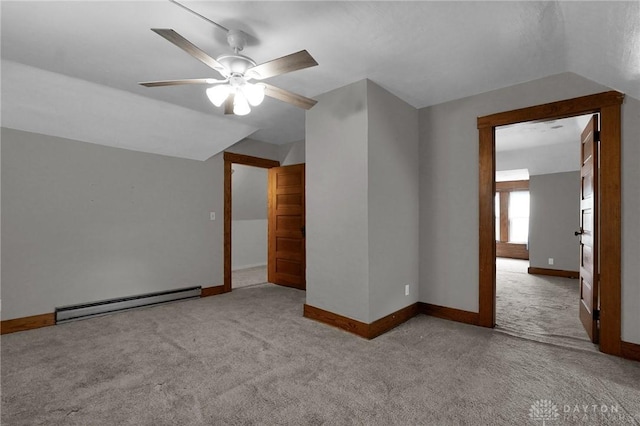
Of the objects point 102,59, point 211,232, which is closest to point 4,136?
point 102,59

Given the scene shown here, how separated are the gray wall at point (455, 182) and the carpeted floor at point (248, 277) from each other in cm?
302

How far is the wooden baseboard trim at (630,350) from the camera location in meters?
2.36

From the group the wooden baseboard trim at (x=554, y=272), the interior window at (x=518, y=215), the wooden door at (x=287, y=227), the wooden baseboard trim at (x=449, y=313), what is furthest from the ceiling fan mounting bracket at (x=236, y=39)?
the interior window at (x=518, y=215)

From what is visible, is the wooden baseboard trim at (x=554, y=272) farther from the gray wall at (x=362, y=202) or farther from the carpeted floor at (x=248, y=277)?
the carpeted floor at (x=248, y=277)

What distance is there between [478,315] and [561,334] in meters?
0.71

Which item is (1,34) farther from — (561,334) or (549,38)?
(561,334)

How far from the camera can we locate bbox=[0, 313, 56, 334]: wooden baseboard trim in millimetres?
2957

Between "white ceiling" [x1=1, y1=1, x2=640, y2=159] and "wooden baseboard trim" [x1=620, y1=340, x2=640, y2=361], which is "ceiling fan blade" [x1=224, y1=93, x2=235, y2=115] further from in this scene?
"wooden baseboard trim" [x1=620, y1=340, x2=640, y2=361]

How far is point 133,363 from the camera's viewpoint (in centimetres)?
235

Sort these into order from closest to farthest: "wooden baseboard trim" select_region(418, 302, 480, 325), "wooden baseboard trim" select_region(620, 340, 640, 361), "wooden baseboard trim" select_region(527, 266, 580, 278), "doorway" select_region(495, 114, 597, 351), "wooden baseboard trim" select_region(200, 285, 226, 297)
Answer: "wooden baseboard trim" select_region(620, 340, 640, 361) → "wooden baseboard trim" select_region(418, 302, 480, 325) → "doorway" select_region(495, 114, 597, 351) → "wooden baseboard trim" select_region(200, 285, 226, 297) → "wooden baseboard trim" select_region(527, 266, 580, 278)

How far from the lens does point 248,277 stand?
584cm

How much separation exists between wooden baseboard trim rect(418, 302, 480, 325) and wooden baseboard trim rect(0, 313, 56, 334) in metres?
4.10

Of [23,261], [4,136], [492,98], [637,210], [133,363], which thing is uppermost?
[492,98]

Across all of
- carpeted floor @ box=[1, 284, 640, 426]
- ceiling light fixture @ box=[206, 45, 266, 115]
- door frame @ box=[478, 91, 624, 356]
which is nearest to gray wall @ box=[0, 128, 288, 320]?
carpeted floor @ box=[1, 284, 640, 426]
